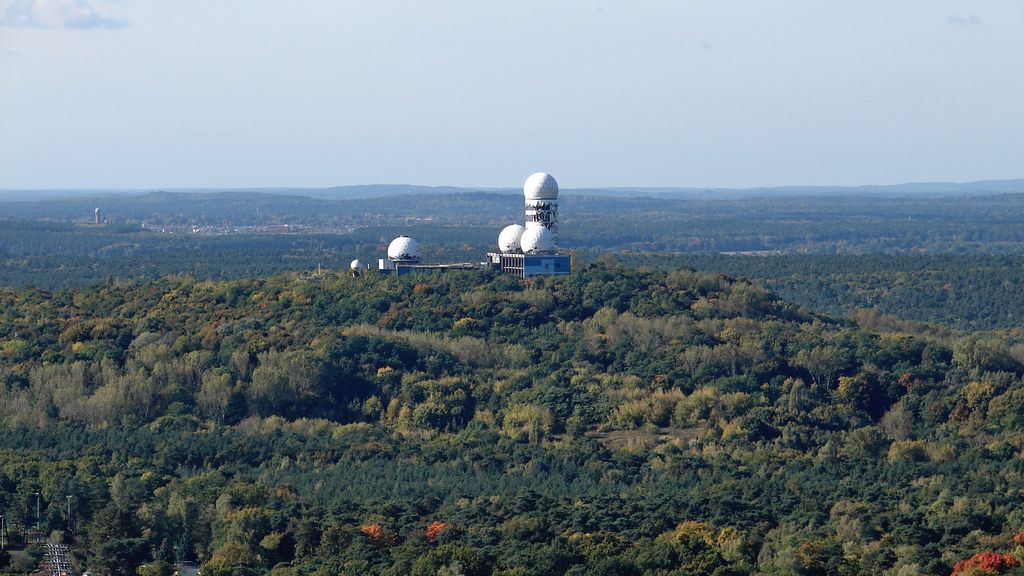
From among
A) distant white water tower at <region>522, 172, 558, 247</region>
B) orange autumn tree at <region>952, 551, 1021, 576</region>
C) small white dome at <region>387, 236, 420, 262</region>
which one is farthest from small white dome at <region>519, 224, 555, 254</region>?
orange autumn tree at <region>952, 551, 1021, 576</region>

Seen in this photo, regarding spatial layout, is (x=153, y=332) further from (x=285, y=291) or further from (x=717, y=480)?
(x=717, y=480)

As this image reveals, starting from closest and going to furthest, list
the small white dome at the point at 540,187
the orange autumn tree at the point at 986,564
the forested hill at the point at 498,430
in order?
the orange autumn tree at the point at 986,564, the forested hill at the point at 498,430, the small white dome at the point at 540,187

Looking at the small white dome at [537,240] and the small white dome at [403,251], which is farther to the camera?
the small white dome at [403,251]

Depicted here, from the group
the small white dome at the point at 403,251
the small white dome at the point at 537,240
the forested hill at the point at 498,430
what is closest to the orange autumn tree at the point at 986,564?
the forested hill at the point at 498,430

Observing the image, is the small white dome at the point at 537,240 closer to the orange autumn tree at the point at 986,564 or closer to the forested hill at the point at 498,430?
the forested hill at the point at 498,430

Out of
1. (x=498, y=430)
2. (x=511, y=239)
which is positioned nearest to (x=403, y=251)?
(x=511, y=239)

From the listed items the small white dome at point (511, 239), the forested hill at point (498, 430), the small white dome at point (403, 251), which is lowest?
the forested hill at point (498, 430)

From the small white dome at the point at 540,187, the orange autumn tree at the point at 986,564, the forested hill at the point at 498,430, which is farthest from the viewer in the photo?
the small white dome at the point at 540,187

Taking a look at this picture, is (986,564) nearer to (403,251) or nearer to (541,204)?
(541,204)
